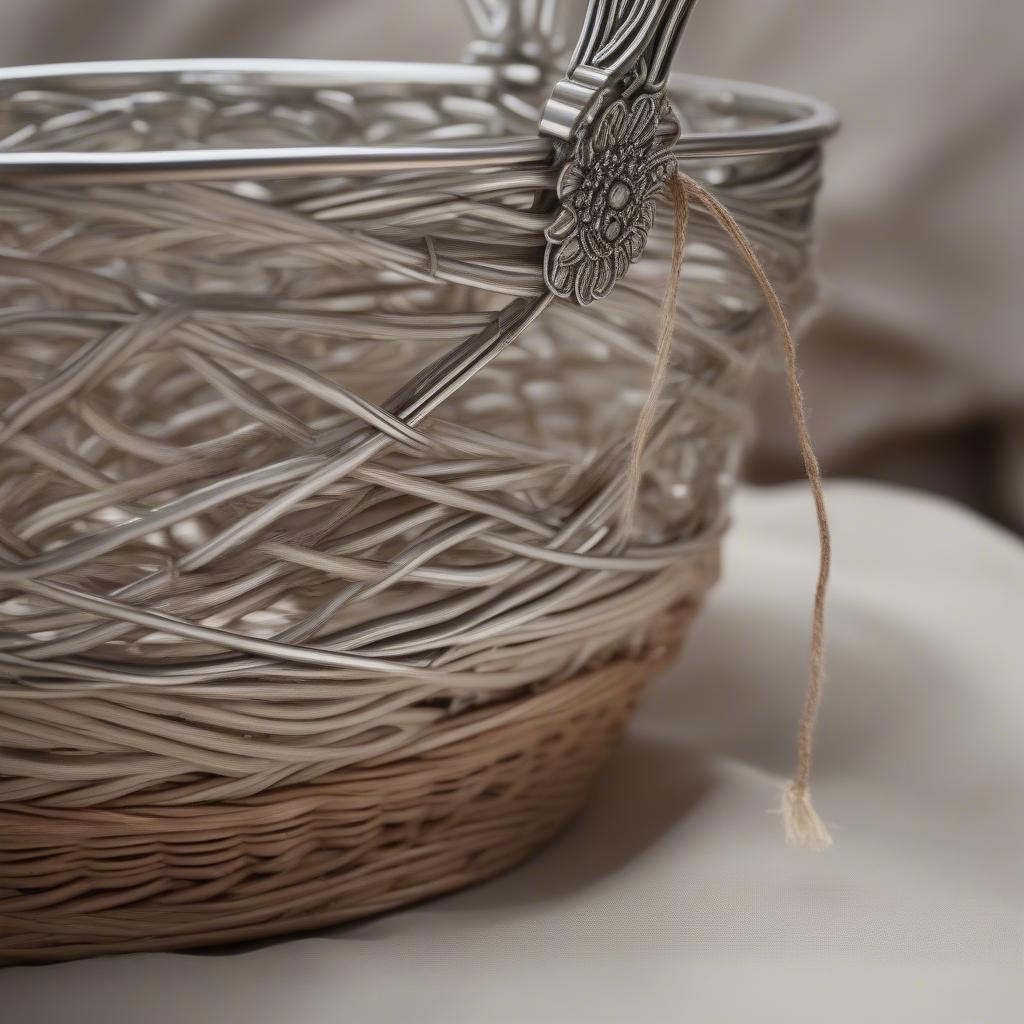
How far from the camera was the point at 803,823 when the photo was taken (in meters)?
0.37

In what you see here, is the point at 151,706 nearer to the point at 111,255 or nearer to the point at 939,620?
the point at 111,255

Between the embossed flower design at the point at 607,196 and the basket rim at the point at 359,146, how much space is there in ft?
0.04

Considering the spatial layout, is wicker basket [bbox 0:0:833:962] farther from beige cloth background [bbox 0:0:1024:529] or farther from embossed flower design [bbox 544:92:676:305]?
beige cloth background [bbox 0:0:1024:529]

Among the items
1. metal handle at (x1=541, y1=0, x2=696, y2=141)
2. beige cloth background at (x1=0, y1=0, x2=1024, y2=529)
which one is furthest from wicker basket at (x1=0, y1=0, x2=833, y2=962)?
beige cloth background at (x1=0, y1=0, x2=1024, y2=529)

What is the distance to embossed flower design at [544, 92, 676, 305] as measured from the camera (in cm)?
31

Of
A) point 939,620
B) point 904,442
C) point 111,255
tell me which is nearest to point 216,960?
point 111,255

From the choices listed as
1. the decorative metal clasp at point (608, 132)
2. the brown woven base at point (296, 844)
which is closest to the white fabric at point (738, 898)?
the brown woven base at point (296, 844)

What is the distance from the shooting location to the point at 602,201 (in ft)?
1.03

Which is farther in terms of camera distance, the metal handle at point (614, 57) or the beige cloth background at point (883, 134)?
the beige cloth background at point (883, 134)

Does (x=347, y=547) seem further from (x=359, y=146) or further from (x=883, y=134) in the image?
(x=883, y=134)

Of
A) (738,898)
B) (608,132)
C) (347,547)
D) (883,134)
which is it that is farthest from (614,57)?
(883,134)

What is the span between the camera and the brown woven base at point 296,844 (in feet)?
1.11

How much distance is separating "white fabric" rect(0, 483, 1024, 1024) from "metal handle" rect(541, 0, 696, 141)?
0.77ft

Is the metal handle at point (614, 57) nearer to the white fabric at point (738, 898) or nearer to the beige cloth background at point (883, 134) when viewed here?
the white fabric at point (738, 898)
